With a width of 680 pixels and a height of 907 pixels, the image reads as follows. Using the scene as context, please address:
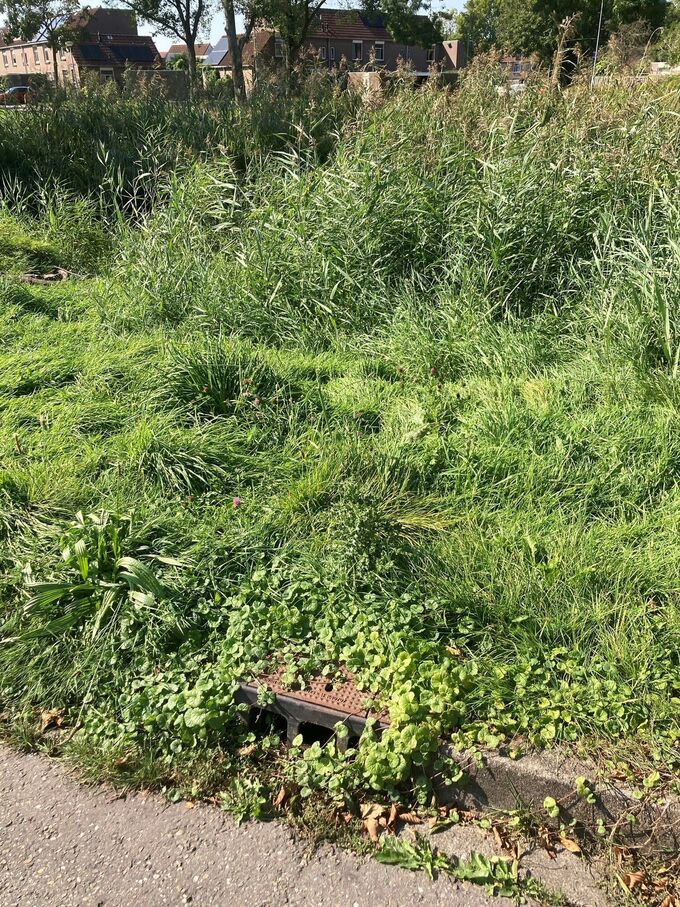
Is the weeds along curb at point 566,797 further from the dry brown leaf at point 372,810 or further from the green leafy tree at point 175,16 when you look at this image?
the green leafy tree at point 175,16

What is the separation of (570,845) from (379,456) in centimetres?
197

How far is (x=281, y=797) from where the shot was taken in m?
2.35

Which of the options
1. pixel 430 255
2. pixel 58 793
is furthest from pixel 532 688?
pixel 430 255

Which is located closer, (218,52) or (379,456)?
(379,456)

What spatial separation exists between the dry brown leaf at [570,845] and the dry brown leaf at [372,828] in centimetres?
59

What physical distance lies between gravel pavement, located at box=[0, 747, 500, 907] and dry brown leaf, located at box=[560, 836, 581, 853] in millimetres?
302

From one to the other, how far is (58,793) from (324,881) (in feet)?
3.25

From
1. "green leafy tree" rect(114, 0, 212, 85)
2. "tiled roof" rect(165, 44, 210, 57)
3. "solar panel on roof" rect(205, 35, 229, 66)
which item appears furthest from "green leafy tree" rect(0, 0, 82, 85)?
"tiled roof" rect(165, 44, 210, 57)

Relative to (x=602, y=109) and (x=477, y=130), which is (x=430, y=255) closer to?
(x=477, y=130)

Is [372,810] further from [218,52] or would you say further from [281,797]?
[218,52]

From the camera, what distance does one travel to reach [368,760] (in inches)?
91.3

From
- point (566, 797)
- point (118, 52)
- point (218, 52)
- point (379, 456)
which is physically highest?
point (218, 52)

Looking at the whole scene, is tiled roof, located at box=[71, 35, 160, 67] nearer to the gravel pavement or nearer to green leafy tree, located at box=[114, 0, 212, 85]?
green leafy tree, located at box=[114, 0, 212, 85]

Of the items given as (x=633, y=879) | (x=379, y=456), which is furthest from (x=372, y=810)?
(x=379, y=456)
